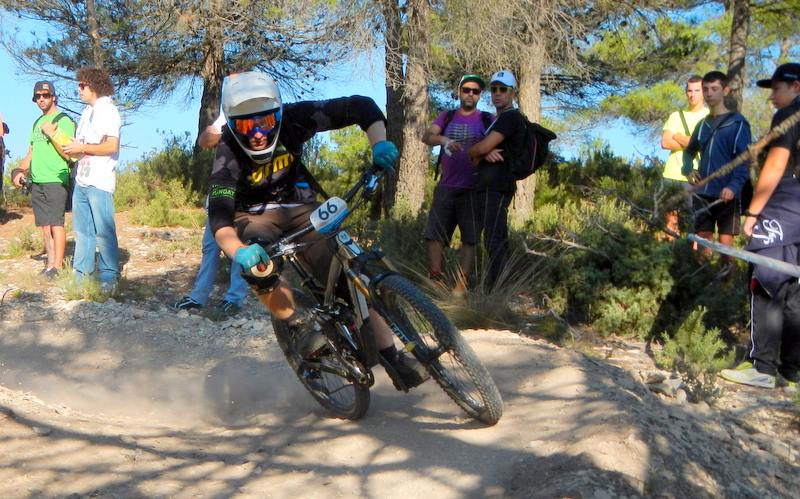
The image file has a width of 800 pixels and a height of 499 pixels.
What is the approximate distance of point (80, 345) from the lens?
7.02 m

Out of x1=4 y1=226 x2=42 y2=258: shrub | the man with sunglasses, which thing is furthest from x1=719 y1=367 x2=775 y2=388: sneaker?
x1=4 y1=226 x2=42 y2=258: shrub

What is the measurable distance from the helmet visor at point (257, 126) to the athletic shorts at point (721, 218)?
3.79 metres

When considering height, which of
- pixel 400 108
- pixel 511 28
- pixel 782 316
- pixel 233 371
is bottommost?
pixel 233 371

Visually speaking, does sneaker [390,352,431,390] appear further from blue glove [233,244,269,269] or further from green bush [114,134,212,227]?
green bush [114,134,212,227]

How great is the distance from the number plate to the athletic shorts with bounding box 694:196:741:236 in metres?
3.64

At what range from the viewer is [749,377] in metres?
5.83

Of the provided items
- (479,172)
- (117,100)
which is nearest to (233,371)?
(479,172)

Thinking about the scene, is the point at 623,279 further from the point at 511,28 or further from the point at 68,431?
the point at 511,28

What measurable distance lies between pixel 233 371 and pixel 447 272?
2.26 meters

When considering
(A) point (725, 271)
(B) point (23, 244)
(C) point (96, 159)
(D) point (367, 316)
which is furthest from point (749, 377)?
(B) point (23, 244)

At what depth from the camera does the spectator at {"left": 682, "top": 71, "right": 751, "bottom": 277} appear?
6724 mm

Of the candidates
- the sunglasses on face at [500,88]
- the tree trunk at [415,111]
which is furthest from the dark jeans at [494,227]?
the tree trunk at [415,111]

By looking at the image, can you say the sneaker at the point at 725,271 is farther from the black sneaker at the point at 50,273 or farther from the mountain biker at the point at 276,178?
the black sneaker at the point at 50,273

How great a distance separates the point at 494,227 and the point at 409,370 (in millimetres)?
3155
